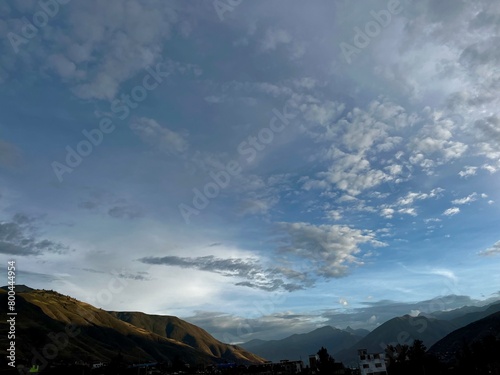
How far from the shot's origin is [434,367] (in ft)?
407

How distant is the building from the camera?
142250mm

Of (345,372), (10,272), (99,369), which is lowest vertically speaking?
(345,372)

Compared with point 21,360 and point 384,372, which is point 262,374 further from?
point 21,360

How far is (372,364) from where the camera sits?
143875mm

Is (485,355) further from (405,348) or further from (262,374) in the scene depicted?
(262,374)

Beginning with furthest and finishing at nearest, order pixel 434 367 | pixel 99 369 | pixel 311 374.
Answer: pixel 99 369 → pixel 311 374 → pixel 434 367

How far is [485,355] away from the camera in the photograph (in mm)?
133250

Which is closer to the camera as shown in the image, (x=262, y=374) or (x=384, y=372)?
(x=384, y=372)

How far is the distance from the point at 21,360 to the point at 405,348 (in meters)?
165

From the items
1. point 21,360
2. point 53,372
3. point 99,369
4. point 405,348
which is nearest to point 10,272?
point 53,372

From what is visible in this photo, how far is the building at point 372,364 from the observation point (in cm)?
14225

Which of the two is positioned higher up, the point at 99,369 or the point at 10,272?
the point at 10,272

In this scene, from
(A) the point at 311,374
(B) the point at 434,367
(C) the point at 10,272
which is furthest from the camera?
(A) the point at 311,374

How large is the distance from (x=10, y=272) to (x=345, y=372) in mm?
135845
